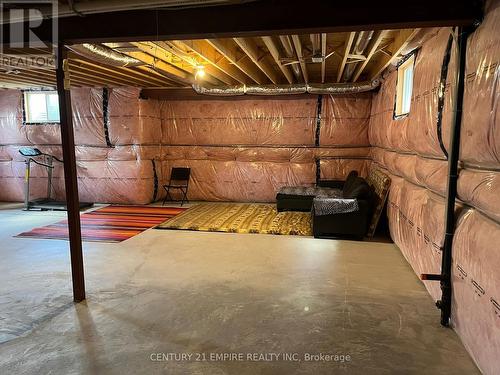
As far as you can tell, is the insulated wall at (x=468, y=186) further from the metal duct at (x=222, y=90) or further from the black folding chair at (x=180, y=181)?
the black folding chair at (x=180, y=181)

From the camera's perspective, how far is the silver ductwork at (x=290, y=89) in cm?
558

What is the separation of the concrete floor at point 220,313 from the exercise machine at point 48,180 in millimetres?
2512

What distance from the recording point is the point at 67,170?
8.45 feet

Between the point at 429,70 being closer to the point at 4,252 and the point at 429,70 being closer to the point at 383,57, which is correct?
the point at 383,57

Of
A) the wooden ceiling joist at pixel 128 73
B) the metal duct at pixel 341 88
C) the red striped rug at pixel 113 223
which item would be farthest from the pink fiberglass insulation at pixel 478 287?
the wooden ceiling joist at pixel 128 73

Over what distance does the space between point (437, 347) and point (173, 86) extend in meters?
5.81

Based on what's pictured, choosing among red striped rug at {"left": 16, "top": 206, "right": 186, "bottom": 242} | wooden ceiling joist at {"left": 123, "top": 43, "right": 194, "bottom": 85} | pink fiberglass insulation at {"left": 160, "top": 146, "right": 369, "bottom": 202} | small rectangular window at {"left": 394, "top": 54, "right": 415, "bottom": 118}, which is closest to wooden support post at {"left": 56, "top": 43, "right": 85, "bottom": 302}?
wooden ceiling joist at {"left": 123, "top": 43, "right": 194, "bottom": 85}

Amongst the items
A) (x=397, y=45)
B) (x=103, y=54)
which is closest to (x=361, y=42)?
(x=397, y=45)

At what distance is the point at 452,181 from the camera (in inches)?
86.8

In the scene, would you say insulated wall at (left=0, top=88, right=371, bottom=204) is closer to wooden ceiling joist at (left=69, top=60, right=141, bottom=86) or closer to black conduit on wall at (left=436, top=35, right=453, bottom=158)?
wooden ceiling joist at (left=69, top=60, right=141, bottom=86)

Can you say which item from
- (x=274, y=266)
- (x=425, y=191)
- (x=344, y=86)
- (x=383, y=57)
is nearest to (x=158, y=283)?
(x=274, y=266)

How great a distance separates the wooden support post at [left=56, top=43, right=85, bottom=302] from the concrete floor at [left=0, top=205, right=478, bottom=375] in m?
→ 0.21

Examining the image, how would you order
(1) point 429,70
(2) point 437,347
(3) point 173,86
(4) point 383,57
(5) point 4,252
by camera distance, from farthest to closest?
(3) point 173,86, (4) point 383,57, (5) point 4,252, (1) point 429,70, (2) point 437,347

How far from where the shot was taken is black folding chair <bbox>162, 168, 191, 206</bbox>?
6.75 meters
